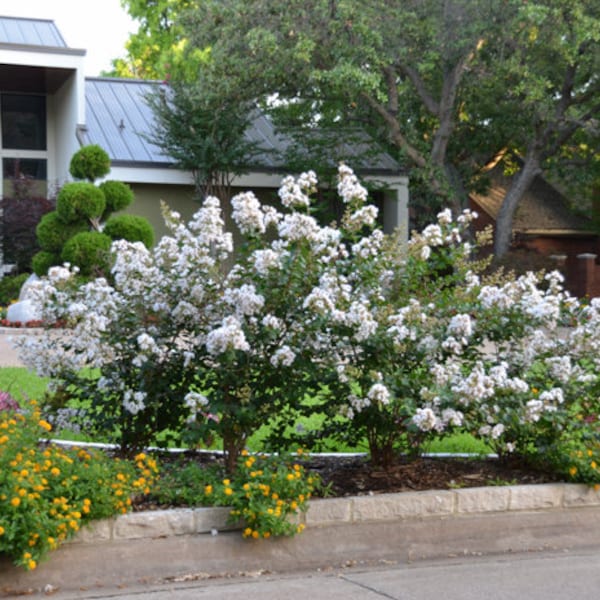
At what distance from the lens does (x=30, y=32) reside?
79.2 feet

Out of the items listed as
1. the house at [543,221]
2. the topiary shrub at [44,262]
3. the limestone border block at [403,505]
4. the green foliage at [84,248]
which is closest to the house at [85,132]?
the topiary shrub at [44,262]

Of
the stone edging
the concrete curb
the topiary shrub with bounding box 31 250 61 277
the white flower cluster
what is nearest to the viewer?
the concrete curb

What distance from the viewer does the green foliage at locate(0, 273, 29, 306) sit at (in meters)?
19.6

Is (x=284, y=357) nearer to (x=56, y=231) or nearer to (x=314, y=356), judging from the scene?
(x=314, y=356)

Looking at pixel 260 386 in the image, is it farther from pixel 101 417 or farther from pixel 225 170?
pixel 225 170

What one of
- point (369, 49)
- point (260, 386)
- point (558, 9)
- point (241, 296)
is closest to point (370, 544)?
point (260, 386)

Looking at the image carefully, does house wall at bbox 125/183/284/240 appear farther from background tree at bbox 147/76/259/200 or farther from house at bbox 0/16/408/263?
background tree at bbox 147/76/259/200

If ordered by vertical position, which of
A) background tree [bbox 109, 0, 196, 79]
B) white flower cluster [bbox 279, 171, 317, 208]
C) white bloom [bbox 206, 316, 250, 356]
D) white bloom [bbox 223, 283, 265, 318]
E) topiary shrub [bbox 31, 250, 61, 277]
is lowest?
white bloom [bbox 206, 316, 250, 356]

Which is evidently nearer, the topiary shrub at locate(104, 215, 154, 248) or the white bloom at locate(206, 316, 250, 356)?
the white bloom at locate(206, 316, 250, 356)

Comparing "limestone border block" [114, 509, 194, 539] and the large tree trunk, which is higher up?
the large tree trunk

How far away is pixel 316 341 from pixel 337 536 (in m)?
1.07

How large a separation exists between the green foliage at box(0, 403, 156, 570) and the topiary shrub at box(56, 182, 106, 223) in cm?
1196

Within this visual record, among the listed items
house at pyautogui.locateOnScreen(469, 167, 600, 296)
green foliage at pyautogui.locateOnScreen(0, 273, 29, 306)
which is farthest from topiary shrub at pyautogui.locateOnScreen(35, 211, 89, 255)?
house at pyautogui.locateOnScreen(469, 167, 600, 296)

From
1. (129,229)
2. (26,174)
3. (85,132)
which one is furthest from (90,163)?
(26,174)
